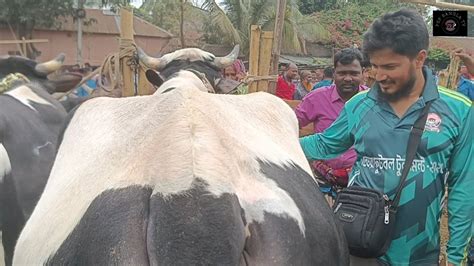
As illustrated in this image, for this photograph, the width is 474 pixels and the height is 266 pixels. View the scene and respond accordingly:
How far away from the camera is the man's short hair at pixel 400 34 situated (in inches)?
114

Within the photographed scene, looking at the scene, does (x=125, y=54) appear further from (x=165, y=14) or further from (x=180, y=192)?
(x=165, y=14)

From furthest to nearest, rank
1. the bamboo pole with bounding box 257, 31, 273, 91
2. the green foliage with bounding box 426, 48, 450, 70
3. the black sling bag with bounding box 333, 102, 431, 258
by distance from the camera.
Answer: the green foliage with bounding box 426, 48, 450, 70 < the bamboo pole with bounding box 257, 31, 273, 91 < the black sling bag with bounding box 333, 102, 431, 258

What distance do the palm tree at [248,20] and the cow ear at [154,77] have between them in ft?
61.3

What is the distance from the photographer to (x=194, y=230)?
5.94ft

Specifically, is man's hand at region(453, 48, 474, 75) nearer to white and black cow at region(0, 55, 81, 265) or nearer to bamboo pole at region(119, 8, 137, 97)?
bamboo pole at region(119, 8, 137, 97)

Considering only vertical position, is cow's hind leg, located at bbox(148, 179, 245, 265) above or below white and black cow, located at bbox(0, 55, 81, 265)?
above

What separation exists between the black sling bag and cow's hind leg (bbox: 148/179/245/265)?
1.10 m

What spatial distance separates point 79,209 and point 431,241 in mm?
1702

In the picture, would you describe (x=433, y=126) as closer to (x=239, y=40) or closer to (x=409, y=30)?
(x=409, y=30)

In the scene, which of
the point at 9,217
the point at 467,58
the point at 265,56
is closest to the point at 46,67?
the point at 265,56

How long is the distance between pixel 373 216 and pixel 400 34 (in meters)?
0.83

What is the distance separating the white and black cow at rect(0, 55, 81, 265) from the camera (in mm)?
3990

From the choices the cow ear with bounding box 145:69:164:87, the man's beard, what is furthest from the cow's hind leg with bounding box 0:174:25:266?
the man's beard

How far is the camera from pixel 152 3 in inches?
1277
